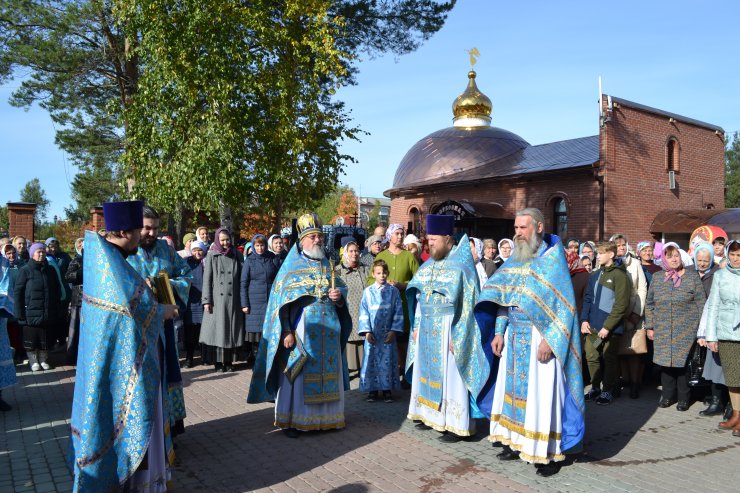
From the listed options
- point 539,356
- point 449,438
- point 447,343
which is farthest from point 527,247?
point 449,438

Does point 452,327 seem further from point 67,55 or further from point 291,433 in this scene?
point 67,55

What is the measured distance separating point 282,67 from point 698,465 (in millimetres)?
10676

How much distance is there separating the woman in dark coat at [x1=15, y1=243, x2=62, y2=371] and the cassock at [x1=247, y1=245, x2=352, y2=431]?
462cm

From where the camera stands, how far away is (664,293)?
6754mm

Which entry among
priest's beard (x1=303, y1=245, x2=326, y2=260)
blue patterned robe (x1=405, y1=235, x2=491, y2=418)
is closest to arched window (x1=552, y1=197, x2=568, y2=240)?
blue patterned robe (x1=405, y1=235, x2=491, y2=418)

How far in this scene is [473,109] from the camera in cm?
3256

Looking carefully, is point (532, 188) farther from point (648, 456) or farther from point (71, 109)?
point (648, 456)

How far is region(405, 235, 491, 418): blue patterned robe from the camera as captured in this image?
543 cm

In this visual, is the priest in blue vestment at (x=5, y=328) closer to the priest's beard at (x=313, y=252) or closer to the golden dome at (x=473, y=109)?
the priest's beard at (x=313, y=252)

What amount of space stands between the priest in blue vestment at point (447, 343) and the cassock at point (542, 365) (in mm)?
471

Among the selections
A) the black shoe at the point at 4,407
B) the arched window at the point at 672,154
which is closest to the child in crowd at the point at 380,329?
the black shoe at the point at 4,407

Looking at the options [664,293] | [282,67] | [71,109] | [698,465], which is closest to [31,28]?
[71,109]

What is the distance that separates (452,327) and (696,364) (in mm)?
3129

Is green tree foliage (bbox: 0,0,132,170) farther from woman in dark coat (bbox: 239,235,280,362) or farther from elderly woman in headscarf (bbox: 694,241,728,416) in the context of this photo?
elderly woman in headscarf (bbox: 694,241,728,416)
